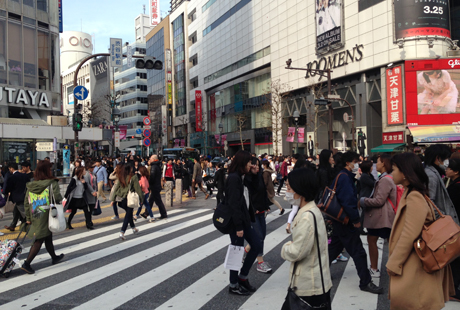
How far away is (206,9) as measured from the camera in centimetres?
6378

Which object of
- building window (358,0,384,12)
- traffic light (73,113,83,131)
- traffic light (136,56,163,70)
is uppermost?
building window (358,0,384,12)

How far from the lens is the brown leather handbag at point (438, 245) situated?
2.78 m

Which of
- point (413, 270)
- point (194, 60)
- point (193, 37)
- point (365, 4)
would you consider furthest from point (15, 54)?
point (193, 37)

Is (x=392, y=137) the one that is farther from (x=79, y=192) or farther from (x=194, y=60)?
(x=194, y=60)

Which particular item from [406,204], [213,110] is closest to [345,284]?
[406,204]

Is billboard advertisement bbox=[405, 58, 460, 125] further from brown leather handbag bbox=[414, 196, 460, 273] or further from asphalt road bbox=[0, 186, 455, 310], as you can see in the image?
brown leather handbag bbox=[414, 196, 460, 273]

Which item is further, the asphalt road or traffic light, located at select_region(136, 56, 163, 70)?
traffic light, located at select_region(136, 56, 163, 70)

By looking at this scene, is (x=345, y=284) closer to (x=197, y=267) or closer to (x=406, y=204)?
(x=197, y=267)

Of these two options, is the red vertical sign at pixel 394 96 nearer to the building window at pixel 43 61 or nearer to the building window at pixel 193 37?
the building window at pixel 43 61

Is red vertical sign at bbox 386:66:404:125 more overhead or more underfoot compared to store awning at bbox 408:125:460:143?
more overhead

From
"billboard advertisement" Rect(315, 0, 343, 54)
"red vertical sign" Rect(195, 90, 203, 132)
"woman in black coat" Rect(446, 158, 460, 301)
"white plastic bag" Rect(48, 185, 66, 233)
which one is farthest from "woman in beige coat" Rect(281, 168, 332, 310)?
"red vertical sign" Rect(195, 90, 203, 132)

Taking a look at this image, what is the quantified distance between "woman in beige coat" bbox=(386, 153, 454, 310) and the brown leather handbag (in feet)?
0.19

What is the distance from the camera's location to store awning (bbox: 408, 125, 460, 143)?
2686 cm

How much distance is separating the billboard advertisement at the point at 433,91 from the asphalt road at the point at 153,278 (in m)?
24.9
